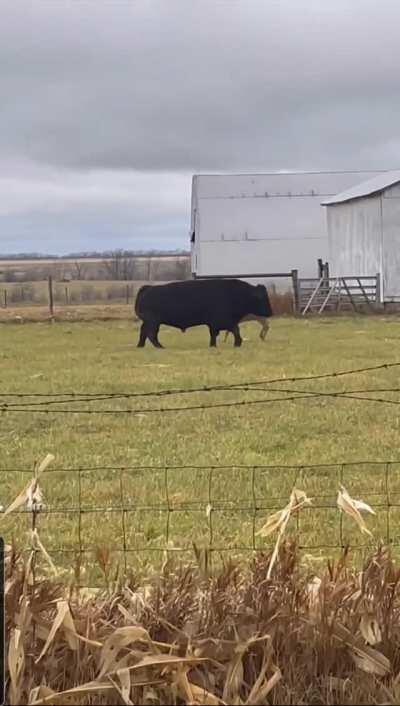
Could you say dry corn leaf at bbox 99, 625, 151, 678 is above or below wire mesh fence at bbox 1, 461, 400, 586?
above

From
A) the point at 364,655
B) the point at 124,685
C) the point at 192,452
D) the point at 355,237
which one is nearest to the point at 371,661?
the point at 364,655

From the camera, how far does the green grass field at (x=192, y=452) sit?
19.1 feet

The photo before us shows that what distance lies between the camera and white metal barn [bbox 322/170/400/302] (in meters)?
29.9

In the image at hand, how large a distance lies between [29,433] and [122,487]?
270 cm

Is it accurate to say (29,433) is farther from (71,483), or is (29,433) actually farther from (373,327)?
(373,327)

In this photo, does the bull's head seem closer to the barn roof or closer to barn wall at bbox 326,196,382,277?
barn wall at bbox 326,196,382,277

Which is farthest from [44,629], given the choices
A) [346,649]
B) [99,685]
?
[346,649]

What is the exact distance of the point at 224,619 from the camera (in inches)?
132

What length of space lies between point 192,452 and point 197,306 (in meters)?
11.5

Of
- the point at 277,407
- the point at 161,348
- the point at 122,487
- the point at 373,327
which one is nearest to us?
the point at 122,487

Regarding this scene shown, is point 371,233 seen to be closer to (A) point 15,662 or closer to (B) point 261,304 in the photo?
(B) point 261,304

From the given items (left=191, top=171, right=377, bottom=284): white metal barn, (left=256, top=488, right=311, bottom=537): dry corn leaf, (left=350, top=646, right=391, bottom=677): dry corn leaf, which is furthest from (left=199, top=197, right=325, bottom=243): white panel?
(left=350, top=646, right=391, bottom=677): dry corn leaf

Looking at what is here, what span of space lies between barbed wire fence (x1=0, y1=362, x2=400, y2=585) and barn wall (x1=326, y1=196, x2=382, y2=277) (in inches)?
946

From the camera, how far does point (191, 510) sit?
20.4ft
